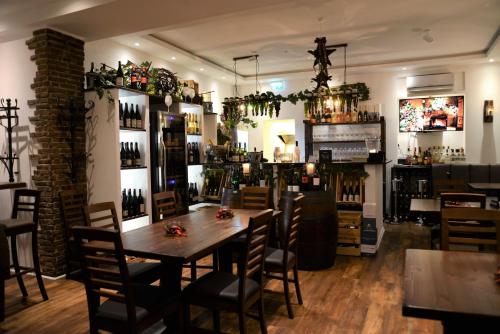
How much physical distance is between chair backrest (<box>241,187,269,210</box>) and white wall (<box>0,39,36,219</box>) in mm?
2668

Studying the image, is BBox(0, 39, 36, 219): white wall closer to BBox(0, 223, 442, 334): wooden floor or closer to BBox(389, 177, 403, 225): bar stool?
BBox(0, 223, 442, 334): wooden floor

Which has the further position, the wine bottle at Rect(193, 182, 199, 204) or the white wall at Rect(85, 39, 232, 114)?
the wine bottle at Rect(193, 182, 199, 204)

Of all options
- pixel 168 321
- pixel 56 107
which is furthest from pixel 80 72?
pixel 168 321

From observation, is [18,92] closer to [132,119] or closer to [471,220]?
[132,119]

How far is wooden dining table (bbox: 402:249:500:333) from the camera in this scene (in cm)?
146

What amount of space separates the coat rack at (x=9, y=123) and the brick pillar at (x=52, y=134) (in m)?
0.30

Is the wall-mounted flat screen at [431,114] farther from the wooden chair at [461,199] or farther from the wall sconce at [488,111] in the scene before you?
the wooden chair at [461,199]

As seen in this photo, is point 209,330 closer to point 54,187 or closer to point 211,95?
point 54,187

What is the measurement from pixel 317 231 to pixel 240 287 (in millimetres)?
2185

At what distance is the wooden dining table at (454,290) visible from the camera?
146 cm

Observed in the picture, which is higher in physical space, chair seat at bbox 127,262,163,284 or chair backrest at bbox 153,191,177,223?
chair backrest at bbox 153,191,177,223

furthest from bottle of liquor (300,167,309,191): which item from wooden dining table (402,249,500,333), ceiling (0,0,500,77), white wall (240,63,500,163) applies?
white wall (240,63,500,163)

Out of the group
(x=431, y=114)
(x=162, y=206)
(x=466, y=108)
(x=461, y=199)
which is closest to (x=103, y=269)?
(x=162, y=206)

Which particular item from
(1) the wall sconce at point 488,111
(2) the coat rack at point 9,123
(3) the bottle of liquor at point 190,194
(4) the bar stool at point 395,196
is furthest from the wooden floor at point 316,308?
(1) the wall sconce at point 488,111
